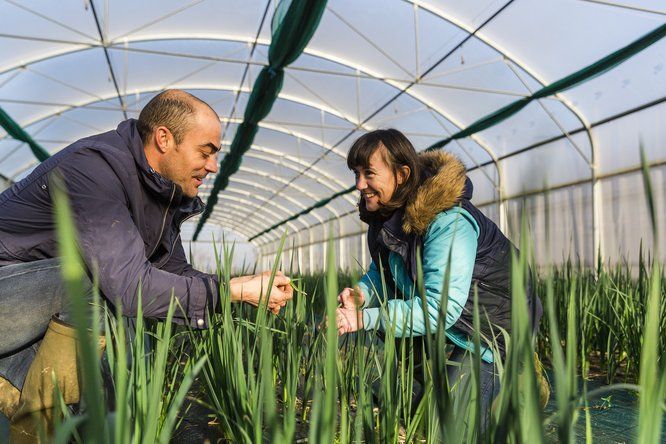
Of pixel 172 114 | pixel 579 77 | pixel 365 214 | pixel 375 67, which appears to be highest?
pixel 375 67

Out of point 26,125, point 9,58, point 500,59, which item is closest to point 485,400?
point 500,59

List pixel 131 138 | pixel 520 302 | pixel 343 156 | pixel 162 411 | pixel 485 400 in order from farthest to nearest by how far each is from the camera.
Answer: pixel 343 156
pixel 131 138
pixel 485 400
pixel 162 411
pixel 520 302

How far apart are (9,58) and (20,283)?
6211 mm

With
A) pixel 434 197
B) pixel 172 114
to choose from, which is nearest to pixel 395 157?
pixel 434 197

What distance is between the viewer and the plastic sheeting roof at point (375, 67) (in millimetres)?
5242

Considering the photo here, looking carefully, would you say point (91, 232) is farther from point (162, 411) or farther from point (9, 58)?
point (9, 58)

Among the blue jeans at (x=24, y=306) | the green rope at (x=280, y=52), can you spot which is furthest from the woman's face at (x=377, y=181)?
the green rope at (x=280, y=52)

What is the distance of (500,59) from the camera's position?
19.4ft

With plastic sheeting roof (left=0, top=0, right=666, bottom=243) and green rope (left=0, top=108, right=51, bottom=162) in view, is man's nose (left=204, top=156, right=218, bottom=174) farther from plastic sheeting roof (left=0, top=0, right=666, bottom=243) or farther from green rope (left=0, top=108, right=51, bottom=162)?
green rope (left=0, top=108, right=51, bottom=162)

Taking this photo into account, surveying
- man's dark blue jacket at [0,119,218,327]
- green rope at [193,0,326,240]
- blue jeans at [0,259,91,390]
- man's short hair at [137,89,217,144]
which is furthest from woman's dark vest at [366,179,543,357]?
green rope at [193,0,326,240]

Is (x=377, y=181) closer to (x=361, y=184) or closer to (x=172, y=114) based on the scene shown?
(x=361, y=184)

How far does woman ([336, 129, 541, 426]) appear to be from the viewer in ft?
4.32

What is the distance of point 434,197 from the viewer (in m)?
1.38

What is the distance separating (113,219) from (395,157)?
790 mm
